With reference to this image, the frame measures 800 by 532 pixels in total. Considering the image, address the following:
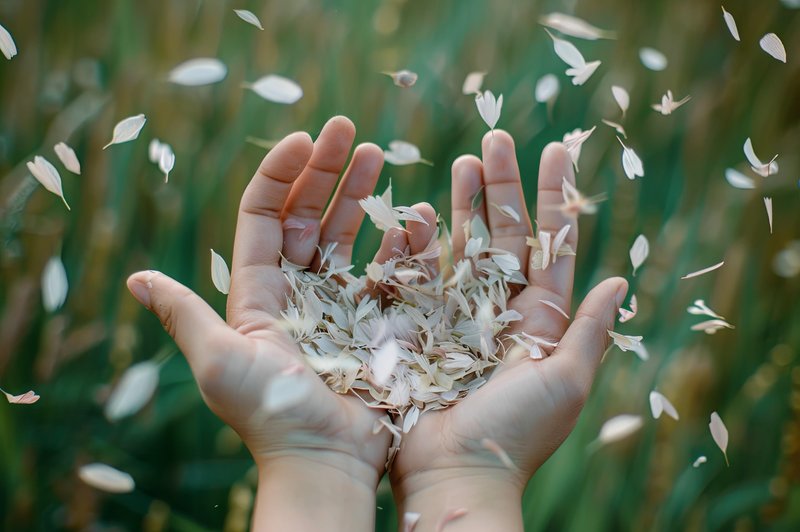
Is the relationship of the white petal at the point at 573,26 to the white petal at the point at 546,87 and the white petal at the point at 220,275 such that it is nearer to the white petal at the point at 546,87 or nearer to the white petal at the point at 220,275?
the white petal at the point at 546,87

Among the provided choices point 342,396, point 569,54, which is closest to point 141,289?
point 342,396

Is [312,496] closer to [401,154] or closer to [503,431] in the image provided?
[503,431]


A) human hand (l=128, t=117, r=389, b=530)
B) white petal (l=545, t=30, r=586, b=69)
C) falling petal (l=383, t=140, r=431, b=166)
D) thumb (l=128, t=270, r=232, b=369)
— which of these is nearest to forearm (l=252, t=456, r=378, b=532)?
human hand (l=128, t=117, r=389, b=530)

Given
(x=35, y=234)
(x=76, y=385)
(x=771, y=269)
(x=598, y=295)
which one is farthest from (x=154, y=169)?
(x=771, y=269)

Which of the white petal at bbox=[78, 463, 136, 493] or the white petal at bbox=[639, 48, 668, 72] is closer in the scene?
the white petal at bbox=[78, 463, 136, 493]

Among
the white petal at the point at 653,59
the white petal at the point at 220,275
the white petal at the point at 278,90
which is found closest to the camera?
the white petal at the point at 220,275

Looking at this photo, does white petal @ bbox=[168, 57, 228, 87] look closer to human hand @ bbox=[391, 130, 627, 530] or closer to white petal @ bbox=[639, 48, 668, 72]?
human hand @ bbox=[391, 130, 627, 530]

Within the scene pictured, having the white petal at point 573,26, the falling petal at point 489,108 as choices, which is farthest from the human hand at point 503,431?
the white petal at point 573,26

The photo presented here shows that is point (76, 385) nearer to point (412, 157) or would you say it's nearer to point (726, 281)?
point (412, 157)
